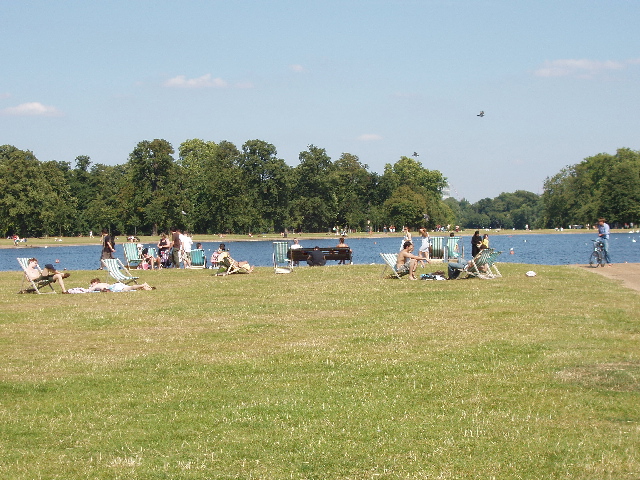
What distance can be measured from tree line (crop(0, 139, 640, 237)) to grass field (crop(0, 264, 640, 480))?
77.2 meters

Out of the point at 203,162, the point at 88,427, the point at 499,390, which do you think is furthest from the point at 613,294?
the point at 203,162

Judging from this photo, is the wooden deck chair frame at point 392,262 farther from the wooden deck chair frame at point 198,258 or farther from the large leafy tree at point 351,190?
the large leafy tree at point 351,190

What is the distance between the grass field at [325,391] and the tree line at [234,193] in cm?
7721

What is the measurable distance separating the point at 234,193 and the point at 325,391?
96.0m

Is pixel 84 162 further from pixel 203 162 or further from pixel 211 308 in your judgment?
pixel 211 308

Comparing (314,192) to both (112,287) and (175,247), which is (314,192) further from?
(112,287)

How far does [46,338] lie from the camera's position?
12844mm

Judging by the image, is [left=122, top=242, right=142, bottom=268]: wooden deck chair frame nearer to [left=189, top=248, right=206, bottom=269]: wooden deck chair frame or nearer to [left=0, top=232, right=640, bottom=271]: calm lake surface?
[left=189, top=248, right=206, bottom=269]: wooden deck chair frame

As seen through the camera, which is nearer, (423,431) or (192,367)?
(423,431)

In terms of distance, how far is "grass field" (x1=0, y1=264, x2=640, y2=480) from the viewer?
6.37 metres

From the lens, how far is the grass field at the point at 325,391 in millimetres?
6371

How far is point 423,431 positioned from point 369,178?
118004mm

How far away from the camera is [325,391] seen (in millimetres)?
8703

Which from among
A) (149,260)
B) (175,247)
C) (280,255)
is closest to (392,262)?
(280,255)
